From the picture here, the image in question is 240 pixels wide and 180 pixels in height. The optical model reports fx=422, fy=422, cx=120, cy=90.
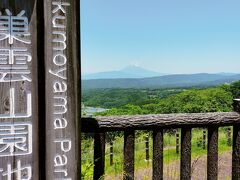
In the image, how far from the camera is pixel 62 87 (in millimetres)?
2416

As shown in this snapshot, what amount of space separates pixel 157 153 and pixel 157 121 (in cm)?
27

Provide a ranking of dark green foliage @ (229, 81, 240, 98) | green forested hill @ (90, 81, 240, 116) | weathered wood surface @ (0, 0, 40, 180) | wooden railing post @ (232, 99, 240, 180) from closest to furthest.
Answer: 1. weathered wood surface @ (0, 0, 40, 180)
2. wooden railing post @ (232, 99, 240, 180)
3. green forested hill @ (90, 81, 240, 116)
4. dark green foliage @ (229, 81, 240, 98)

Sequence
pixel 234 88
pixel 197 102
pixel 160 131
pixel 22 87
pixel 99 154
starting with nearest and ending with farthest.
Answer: pixel 22 87 → pixel 99 154 → pixel 160 131 → pixel 197 102 → pixel 234 88

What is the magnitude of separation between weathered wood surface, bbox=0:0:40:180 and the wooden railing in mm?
666

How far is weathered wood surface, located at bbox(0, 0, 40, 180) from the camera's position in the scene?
2.29 metres

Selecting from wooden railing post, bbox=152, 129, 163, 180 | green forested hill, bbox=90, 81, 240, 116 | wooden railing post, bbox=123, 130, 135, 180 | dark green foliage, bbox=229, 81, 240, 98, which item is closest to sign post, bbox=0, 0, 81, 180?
wooden railing post, bbox=123, 130, 135, 180

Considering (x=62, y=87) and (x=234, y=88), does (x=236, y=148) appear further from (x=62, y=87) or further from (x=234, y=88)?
(x=234, y=88)

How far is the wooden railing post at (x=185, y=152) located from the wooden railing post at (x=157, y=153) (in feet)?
0.66

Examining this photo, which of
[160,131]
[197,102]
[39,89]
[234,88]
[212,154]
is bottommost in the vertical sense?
[197,102]

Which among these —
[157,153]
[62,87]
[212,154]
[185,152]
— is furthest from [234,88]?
[62,87]

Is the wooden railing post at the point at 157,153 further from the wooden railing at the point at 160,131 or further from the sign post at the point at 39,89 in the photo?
the sign post at the point at 39,89

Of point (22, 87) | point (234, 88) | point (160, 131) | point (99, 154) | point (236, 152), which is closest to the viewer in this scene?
point (22, 87)

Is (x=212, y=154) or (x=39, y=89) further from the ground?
(x=39, y=89)

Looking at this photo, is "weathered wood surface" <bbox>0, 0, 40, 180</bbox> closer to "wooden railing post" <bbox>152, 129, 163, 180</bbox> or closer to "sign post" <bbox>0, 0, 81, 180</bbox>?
"sign post" <bbox>0, 0, 81, 180</bbox>
